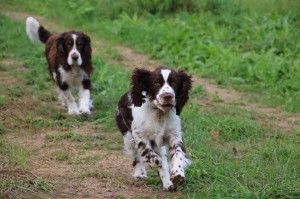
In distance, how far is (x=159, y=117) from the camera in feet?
18.5

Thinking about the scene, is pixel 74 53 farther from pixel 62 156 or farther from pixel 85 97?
pixel 62 156

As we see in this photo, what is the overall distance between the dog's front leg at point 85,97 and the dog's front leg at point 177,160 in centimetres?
322

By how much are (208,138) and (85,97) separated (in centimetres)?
238

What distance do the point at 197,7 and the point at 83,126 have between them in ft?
25.8

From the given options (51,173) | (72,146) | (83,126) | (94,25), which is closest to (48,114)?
(83,126)

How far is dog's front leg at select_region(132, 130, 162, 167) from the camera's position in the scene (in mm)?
5516

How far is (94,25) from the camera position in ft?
50.6

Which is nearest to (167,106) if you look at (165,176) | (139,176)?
(165,176)

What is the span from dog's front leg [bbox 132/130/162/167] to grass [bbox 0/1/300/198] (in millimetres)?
245

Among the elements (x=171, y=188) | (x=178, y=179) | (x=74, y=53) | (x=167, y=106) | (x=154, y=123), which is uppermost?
(x=167, y=106)

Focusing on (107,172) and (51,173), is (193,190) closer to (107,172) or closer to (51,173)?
(107,172)

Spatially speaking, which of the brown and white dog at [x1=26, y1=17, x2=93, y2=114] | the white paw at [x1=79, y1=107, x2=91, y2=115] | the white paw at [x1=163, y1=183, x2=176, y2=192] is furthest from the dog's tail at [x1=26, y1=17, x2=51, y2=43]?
the white paw at [x1=163, y1=183, x2=176, y2=192]

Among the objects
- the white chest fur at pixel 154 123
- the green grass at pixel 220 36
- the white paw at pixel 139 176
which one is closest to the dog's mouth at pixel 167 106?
the white chest fur at pixel 154 123

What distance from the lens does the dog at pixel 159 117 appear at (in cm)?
546
